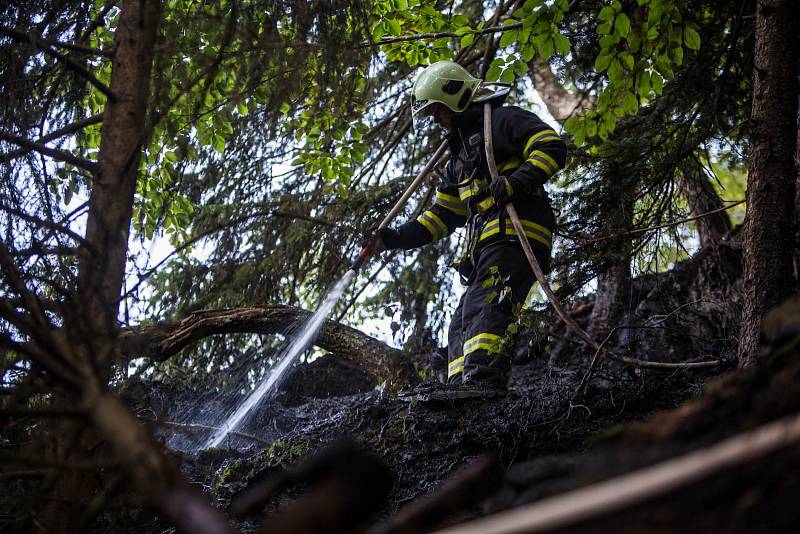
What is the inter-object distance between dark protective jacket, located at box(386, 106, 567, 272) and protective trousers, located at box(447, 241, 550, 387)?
0.10 meters

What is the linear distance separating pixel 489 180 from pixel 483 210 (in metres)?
0.24

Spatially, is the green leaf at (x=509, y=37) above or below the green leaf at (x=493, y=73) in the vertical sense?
above

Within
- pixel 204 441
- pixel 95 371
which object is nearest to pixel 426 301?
pixel 204 441

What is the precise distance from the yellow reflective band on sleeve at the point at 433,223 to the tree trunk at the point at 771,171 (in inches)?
95.3

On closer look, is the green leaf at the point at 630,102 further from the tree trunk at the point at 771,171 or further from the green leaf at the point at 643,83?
the tree trunk at the point at 771,171

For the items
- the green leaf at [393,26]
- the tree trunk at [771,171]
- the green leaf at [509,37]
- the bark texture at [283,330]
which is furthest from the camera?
the green leaf at [393,26]

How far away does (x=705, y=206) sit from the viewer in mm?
5875

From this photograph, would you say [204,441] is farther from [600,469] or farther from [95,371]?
[600,469]

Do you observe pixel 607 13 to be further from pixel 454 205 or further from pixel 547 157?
pixel 454 205

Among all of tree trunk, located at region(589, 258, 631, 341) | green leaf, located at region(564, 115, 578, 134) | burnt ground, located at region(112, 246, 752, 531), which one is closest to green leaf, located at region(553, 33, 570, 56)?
green leaf, located at region(564, 115, 578, 134)

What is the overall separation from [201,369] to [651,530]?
16.6ft

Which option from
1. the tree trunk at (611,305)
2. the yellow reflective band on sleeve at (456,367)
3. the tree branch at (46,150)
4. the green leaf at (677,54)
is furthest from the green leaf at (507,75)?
the tree branch at (46,150)

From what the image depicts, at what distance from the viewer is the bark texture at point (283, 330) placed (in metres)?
5.03

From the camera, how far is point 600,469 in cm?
119
